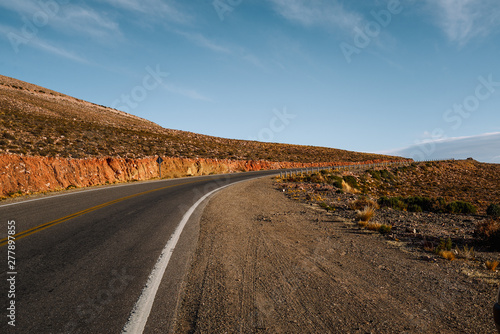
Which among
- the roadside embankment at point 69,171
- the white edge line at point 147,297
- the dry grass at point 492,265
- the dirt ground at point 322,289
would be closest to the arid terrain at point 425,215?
the dry grass at point 492,265

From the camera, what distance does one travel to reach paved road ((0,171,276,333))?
3.09 metres

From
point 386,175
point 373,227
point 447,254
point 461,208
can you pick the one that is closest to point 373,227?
point 373,227

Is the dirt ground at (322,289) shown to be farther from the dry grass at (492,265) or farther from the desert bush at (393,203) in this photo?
the desert bush at (393,203)

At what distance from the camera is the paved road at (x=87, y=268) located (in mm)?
3092

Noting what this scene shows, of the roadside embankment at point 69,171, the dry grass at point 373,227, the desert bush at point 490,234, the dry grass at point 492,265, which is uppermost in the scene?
the desert bush at point 490,234

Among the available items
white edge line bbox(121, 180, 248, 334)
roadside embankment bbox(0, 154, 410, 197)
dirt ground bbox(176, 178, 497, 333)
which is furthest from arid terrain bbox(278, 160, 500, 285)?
roadside embankment bbox(0, 154, 410, 197)

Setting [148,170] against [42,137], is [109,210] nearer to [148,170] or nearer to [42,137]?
[148,170]

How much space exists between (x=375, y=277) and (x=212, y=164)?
33.4m

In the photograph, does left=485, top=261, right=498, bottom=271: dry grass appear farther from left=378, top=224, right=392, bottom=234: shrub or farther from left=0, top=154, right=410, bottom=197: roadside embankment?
left=0, top=154, right=410, bottom=197: roadside embankment

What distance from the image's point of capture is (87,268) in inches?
175

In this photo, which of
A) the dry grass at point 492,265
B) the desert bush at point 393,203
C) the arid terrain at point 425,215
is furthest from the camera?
the desert bush at point 393,203

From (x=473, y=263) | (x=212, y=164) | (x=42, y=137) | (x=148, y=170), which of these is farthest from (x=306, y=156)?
(x=473, y=263)

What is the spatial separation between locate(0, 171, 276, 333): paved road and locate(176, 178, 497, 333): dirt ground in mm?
414

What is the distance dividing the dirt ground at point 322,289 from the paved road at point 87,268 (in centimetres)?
41
